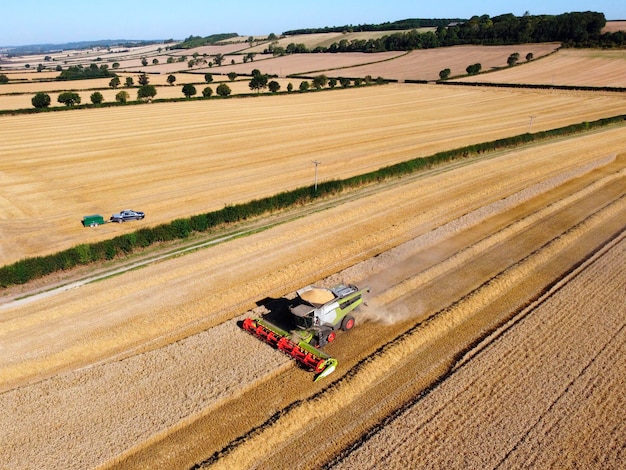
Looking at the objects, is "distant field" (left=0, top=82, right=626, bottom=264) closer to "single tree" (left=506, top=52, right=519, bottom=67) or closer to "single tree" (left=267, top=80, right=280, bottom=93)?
"single tree" (left=267, top=80, right=280, bottom=93)

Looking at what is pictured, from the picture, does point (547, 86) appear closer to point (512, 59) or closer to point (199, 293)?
point (512, 59)

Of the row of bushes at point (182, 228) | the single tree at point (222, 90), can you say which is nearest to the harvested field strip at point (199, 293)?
the row of bushes at point (182, 228)

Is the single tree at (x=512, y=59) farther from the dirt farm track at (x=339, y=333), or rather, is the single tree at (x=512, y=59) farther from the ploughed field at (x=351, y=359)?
the ploughed field at (x=351, y=359)

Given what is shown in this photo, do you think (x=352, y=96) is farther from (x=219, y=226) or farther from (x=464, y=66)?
(x=219, y=226)

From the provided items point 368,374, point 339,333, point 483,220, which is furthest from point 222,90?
point 368,374

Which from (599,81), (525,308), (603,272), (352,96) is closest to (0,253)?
(525,308)
